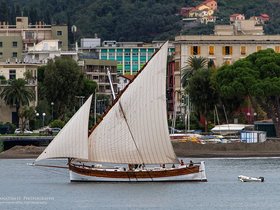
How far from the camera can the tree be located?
194 metres

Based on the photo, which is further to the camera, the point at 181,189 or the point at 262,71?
the point at 262,71

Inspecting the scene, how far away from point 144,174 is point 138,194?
7.03 metres

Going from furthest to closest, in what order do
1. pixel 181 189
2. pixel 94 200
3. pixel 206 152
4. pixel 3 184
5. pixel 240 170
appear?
pixel 206 152 → pixel 240 170 → pixel 3 184 → pixel 181 189 → pixel 94 200

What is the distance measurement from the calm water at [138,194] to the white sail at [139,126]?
210cm

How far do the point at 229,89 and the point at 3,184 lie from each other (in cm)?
6557

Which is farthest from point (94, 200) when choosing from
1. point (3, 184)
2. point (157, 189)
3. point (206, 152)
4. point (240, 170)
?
point (206, 152)

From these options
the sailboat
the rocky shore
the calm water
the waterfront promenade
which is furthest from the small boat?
the rocky shore

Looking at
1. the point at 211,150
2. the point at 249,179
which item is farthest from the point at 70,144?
the point at 211,150

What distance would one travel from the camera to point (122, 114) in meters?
127

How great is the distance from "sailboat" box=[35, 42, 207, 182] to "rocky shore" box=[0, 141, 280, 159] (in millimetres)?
52091

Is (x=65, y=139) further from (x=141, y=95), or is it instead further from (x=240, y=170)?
(x=240, y=170)

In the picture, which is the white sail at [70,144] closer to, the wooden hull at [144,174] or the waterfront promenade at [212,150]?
the wooden hull at [144,174]

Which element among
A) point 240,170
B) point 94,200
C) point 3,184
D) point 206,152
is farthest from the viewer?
point 206,152

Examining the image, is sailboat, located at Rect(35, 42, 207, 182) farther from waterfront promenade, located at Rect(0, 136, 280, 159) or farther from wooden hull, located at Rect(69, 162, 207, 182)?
waterfront promenade, located at Rect(0, 136, 280, 159)
